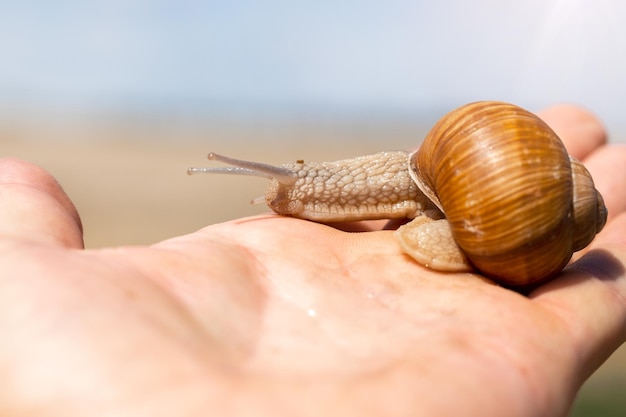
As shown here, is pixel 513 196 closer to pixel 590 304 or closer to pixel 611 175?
pixel 590 304

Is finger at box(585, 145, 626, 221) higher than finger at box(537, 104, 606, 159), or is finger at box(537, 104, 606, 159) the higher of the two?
finger at box(537, 104, 606, 159)

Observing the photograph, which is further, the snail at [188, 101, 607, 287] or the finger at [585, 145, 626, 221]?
the finger at [585, 145, 626, 221]

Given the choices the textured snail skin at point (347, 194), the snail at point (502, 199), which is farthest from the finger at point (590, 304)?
the textured snail skin at point (347, 194)

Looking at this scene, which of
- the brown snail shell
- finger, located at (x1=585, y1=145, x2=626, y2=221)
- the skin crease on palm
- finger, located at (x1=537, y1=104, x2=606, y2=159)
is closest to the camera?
the skin crease on palm

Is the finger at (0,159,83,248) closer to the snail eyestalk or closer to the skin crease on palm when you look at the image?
the skin crease on palm

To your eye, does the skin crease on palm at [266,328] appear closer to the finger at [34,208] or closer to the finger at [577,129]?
the finger at [34,208]

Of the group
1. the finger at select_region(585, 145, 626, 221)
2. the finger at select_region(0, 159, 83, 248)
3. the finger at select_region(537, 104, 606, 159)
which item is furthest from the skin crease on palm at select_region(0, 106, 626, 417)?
the finger at select_region(537, 104, 606, 159)

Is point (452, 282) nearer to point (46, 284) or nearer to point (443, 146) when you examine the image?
point (443, 146)

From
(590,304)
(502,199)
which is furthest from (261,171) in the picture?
(590,304)
